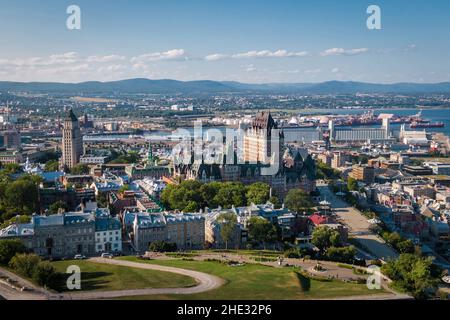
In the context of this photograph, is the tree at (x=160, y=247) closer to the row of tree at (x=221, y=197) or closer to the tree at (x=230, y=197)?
the row of tree at (x=221, y=197)

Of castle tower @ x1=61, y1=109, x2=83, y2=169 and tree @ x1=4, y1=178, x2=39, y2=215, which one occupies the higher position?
castle tower @ x1=61, y1=109, x2=83, y2=169

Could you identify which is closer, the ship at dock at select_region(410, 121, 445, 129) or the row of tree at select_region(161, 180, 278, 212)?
the row of tree at select_region(161, 180, 278, 212)

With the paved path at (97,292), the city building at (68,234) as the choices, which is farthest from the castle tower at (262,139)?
the paved path at (97,292)

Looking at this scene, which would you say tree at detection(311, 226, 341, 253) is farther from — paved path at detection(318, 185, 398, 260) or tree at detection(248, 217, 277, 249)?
paved path at detection(318, 185, 398, 260)

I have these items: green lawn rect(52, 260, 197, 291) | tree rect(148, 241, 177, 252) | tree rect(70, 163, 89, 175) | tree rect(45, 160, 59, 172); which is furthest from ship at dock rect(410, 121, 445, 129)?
green lawn rect(52, 260, 197, 291)
